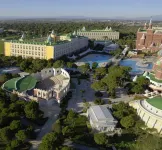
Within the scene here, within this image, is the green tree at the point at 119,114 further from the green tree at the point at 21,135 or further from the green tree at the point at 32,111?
the green tree at the point at 21,135

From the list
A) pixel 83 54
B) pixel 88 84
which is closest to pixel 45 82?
pixel 88 84

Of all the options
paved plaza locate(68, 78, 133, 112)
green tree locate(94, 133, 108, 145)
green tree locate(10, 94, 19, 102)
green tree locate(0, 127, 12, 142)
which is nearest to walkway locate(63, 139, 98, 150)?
green tree locate(94, 133, 108, 145)

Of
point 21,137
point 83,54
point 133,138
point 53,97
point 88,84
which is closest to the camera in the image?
point 21,137

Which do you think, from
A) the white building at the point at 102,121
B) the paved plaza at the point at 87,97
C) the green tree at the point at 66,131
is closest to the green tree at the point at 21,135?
the green tree at the point at 66,131

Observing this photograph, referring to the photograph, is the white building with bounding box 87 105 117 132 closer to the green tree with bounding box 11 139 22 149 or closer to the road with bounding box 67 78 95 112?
the road with bounding box 67 78 95 112

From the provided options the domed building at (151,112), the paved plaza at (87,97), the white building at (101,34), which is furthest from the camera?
the white building at (101,34)

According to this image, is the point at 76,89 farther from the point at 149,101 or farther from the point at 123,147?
the point at 123,147
